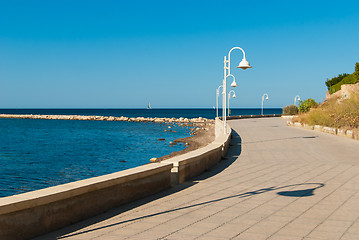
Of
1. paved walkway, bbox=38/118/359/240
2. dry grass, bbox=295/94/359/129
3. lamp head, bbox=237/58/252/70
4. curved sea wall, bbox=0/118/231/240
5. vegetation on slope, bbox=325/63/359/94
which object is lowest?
paved walkway, bbox=38/118/359/240

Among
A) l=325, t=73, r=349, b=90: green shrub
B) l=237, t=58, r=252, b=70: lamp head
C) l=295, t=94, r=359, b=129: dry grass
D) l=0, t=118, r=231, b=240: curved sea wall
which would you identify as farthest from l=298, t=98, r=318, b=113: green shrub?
l=0, t=118, r=231, b=240: curved sea wall

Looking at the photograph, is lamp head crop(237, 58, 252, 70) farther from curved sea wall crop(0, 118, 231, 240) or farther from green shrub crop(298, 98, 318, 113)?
green shrub crop(298, 98, 318, 113)

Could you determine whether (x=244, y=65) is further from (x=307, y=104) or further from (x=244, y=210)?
(x=307, y=104)

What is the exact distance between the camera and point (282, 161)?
1202cm

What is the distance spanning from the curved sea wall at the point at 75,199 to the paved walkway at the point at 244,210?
0.53ft

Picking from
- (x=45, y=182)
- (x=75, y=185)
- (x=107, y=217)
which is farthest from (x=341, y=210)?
(x=45, y=182)

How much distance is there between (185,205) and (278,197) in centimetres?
189

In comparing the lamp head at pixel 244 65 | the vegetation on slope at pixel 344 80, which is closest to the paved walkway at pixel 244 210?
the lamp head at pixel 244 65

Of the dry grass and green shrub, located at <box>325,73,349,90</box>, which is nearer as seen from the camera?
the dry grass

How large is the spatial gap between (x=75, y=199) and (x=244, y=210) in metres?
2.63

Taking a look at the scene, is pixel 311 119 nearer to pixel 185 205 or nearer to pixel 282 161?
pixel 282 161

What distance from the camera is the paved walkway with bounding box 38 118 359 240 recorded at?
15.5 feet

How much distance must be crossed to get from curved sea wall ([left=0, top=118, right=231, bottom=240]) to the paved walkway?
16cm

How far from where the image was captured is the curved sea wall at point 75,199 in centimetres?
421
